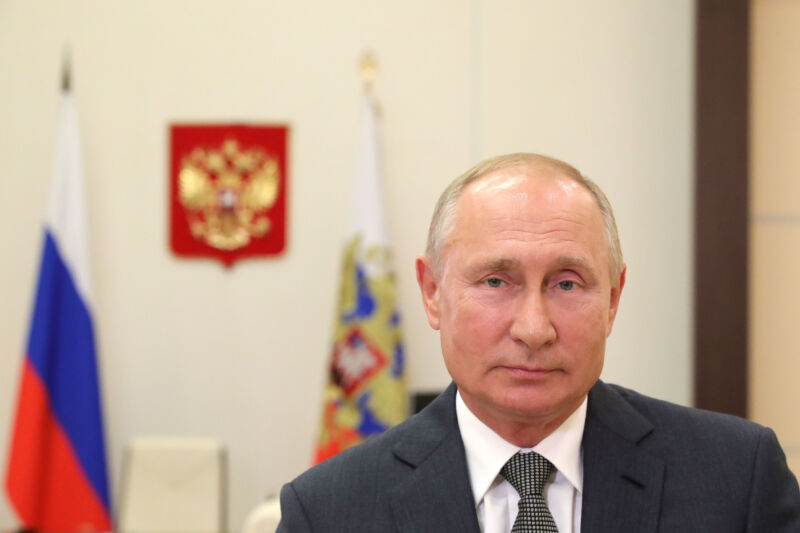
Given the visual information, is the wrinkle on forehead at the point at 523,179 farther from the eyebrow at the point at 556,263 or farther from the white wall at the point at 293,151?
the white wall at the point at 293,151

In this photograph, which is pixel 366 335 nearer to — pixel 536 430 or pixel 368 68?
pixel 368 68

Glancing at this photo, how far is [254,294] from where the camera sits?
509cm

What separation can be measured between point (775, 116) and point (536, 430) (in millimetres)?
3639

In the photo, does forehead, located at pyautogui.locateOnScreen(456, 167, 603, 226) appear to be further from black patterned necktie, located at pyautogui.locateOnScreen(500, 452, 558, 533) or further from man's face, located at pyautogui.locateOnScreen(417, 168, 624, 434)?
black patterned necktie, located at pyautogui.locateOnScreen(500, 452, 558, 533)

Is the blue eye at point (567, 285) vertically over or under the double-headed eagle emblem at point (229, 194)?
under

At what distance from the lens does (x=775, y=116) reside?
4816mm

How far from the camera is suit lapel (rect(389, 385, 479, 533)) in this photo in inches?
66.7

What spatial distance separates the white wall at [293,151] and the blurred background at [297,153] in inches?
0.4

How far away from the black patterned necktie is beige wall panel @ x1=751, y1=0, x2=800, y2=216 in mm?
3528

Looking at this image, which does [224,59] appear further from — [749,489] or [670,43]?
[749,489]

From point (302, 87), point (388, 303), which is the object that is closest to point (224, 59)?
point (302, 87)

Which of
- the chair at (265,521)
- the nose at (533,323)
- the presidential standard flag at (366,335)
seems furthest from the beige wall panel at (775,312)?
the nose at (533,323)

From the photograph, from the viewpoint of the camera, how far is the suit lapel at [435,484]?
1.69 metres

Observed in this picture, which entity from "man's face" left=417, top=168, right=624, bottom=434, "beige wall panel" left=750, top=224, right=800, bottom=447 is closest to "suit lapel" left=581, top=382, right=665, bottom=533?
"man's face" left=417, top=168, right=624, bottom=434
